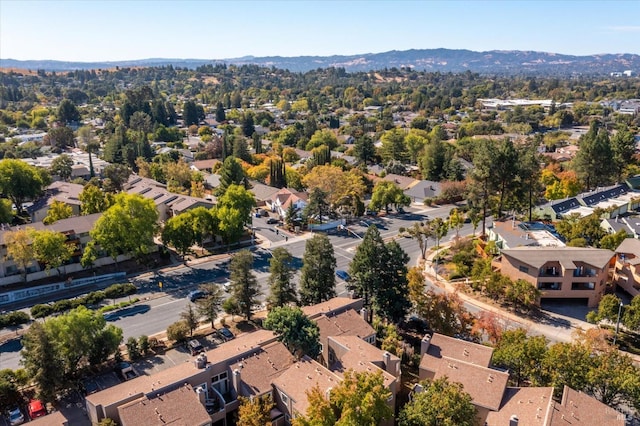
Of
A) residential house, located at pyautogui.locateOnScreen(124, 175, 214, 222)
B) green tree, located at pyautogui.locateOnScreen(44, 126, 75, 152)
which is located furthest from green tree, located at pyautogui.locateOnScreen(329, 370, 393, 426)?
green tree, located at pyautogui.locateOnScreen(44, 126, 75, 152)

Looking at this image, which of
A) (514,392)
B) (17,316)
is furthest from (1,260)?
(514,392)

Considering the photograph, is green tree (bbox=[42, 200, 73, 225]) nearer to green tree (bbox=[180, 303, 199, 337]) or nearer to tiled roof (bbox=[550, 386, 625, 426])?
green tree (bbox=[180, 303, 199, 337])

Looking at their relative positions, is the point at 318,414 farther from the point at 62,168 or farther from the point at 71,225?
the point at 62,168

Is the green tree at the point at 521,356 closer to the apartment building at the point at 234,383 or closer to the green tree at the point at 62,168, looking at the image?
the apartment building at the point at 234,383

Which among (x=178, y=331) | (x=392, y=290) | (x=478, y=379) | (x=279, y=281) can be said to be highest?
(x=279, y=281)

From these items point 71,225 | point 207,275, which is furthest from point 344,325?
point 71,225

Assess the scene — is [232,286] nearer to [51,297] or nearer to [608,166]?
[51,297]

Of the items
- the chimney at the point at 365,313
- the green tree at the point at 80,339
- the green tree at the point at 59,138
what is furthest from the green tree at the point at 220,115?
the green tree at the point at 80,339

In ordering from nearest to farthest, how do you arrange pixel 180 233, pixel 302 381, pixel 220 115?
pixel 302 381 < pixel 180 233 < pixel 220 115
